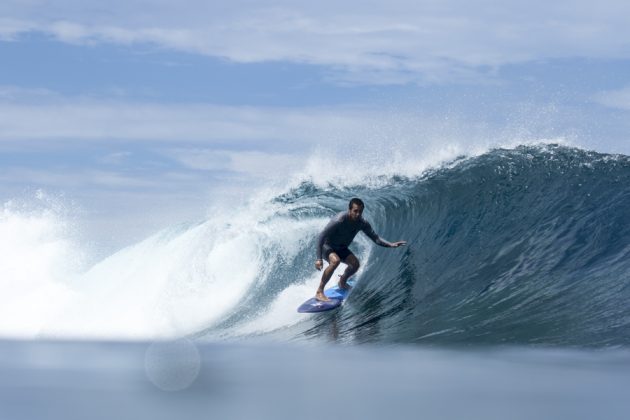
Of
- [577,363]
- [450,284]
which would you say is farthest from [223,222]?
[577,363]

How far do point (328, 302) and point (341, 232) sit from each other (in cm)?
101

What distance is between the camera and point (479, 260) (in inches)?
485

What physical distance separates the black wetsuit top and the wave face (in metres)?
0.93

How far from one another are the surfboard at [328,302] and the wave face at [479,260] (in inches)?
4.5

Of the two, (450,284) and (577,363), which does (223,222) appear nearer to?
(450,284)

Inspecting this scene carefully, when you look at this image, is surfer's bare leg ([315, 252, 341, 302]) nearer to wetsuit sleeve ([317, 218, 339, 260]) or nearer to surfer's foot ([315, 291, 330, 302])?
surfer's foot ([315, 291, 330, 302])

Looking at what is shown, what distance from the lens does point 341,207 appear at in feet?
50.3

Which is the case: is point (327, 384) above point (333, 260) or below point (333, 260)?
below

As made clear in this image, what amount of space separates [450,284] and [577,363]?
406 cm

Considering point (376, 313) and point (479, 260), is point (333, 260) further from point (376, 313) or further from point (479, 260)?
point (479, 260)

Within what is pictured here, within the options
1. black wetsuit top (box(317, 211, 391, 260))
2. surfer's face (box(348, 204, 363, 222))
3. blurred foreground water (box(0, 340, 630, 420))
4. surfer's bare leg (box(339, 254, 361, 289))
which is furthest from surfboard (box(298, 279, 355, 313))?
blurred foreground water (box(0, 340, 630, 420))

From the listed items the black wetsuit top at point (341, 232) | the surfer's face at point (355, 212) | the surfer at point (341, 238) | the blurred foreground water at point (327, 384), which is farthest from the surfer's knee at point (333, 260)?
the blurred foreground water at point (327, 384)

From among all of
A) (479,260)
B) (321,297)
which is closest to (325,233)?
(321,297)

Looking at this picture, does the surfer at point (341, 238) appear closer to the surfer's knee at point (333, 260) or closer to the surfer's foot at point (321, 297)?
the surfer's knee at point (333, 260)
